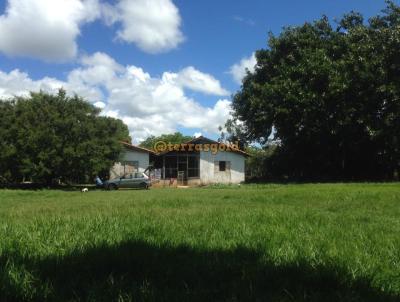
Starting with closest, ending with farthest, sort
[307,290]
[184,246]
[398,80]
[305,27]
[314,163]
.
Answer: [307,290] → [184,246] → [398,80] → [305,27] → [314,163]

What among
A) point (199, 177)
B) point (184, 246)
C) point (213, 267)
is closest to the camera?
point (213, 267)

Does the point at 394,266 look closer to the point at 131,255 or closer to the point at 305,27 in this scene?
the point at 131,255

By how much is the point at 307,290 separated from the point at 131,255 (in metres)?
1.95

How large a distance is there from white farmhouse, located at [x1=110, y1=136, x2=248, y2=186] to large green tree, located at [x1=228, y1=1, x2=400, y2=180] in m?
4.68

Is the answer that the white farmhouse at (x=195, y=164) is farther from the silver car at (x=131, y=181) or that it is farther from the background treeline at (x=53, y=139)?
the background treeline at (x=53, y=139)

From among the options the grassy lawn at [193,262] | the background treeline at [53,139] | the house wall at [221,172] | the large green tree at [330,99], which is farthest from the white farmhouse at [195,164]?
the grassy lawn at [193,262]

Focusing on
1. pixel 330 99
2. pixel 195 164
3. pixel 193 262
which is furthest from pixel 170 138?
pixel 193 262

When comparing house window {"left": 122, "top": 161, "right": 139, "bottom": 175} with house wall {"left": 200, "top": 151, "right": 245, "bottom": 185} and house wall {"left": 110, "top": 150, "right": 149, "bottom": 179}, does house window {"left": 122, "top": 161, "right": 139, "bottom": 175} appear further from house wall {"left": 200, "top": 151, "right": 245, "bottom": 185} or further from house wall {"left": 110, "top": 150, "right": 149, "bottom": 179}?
house wall {"left": 200, "top": 151, "right": 245, "bottom": 185}

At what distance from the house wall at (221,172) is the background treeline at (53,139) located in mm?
13795

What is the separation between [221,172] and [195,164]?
286cm

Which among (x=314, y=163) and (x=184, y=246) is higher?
(x=314, y=163)

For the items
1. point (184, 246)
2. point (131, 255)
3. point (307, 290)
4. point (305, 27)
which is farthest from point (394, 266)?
point (305, 27)

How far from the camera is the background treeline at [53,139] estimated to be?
3516cm

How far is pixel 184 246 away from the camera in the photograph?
605 centimetres
